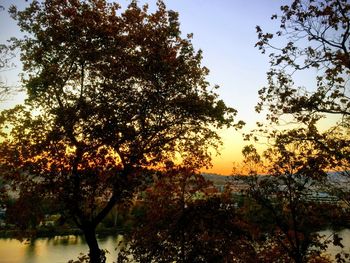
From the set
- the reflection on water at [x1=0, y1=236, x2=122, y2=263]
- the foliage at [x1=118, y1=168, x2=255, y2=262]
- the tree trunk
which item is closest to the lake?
the reflection on water at [x1=0, y1=236, x2=122, y2=263]

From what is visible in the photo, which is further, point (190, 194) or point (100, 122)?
point (190, 194)

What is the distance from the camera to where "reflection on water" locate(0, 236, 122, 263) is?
54.7 metres

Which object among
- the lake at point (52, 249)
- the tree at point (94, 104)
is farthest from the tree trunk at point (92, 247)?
the lake at point (52, 249)

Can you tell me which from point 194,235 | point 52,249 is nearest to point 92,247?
point 194,235

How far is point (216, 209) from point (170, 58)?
6.59m

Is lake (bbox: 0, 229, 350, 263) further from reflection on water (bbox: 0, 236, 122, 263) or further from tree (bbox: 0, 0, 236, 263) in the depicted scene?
tree (bbox: 0, 0, 236, 263)

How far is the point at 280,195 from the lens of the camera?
18562 mm

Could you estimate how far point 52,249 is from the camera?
6406 cm

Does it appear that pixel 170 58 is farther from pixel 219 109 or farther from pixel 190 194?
pixel 190 194

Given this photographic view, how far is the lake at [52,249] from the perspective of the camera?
5469 centimetres

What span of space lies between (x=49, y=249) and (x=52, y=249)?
0.53 meters

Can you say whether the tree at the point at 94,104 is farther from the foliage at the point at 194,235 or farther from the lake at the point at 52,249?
the lake at the point at 52,249

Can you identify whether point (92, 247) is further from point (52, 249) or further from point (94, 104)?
point (52, 249)

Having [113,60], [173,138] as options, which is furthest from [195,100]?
[113,60]
